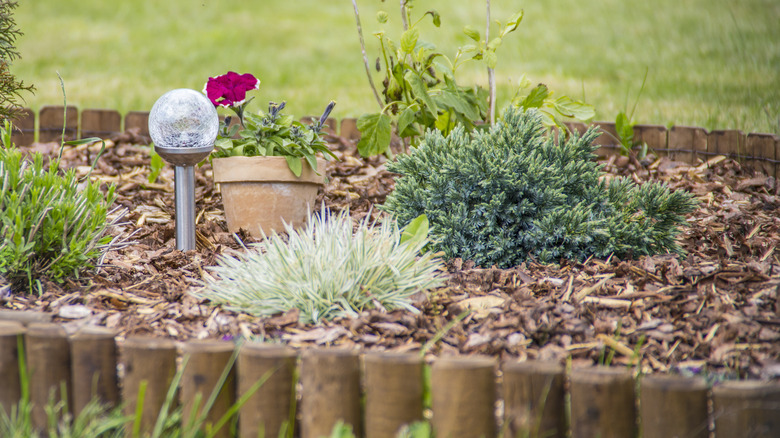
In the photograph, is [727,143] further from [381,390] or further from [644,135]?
[381,390]

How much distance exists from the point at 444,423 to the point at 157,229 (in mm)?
2381

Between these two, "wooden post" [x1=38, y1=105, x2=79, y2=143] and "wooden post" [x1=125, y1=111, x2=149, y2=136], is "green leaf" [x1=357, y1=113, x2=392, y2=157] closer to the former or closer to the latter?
"wooden post" [x1=125, y1=111, x2=149, y2=136]

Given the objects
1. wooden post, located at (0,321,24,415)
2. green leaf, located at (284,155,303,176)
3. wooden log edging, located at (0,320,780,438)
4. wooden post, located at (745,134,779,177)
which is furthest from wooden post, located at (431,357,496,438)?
wooden post, located at (745,134,779,177)

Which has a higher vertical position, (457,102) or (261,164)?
(457,102)

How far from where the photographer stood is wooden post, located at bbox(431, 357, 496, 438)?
151 cm

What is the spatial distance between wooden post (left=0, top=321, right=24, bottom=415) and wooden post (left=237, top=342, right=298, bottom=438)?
1.93 feet

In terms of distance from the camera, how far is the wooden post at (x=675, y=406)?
4.79 feet

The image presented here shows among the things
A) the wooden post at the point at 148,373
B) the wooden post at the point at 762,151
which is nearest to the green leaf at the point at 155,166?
the wooden post at the point at 148,373

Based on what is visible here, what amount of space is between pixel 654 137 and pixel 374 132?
7.97 ft

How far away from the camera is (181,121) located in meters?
2.96

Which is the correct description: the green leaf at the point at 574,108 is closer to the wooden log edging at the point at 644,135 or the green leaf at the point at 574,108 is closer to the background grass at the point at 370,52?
the wooden log edging at the point at 644,135

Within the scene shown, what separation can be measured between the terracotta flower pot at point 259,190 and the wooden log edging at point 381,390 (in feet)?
5.66

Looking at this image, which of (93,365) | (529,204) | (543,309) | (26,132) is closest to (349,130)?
(26,132)

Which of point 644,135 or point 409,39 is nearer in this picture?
point 409,39
